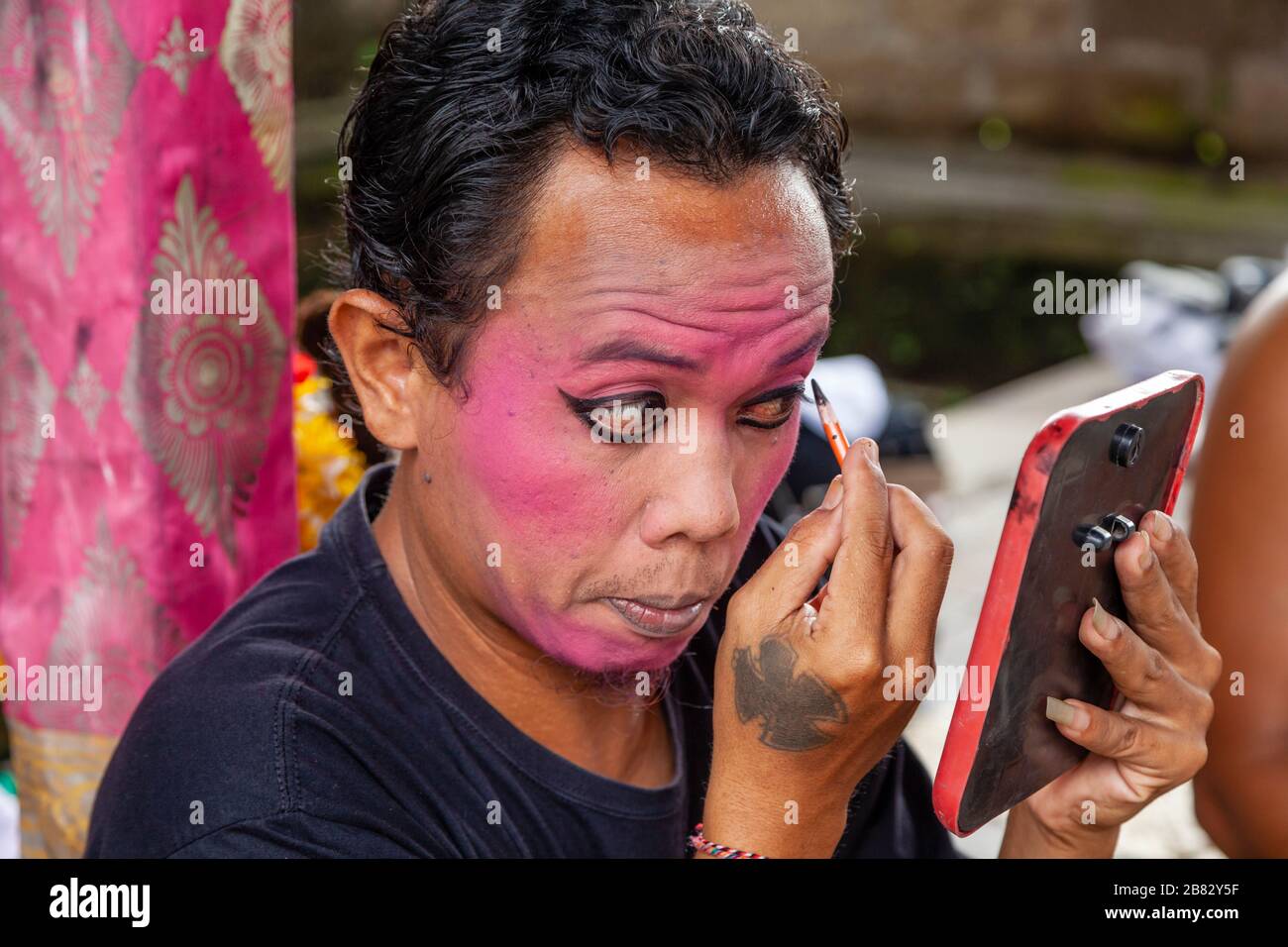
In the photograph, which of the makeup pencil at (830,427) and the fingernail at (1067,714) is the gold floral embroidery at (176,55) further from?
the fingernail at (1067,714)

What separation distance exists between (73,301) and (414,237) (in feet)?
2.21

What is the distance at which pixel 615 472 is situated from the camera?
1488mm

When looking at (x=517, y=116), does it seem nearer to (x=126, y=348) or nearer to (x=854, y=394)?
(x=126, y=348)

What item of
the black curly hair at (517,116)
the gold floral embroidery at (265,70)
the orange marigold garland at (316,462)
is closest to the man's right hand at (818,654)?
the black curly hair at (517,116)

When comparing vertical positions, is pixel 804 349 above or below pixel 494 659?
above

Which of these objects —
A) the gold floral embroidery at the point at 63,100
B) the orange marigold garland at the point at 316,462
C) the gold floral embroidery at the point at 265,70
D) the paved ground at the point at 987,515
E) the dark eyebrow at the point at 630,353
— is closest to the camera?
the dark eyebrow at the point at 630,353

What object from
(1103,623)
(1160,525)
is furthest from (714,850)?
(1160,525)

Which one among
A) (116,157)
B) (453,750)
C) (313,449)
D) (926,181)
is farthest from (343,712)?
(926,181)

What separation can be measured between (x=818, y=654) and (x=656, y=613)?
18 cm

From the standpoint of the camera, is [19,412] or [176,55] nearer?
[176,55]

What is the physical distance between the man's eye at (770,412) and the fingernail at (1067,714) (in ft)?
1.33

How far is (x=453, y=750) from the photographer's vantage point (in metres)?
1.63

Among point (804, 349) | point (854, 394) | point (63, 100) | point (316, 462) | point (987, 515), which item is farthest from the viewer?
point (987, 515)

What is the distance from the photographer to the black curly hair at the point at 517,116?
4.76 ft
